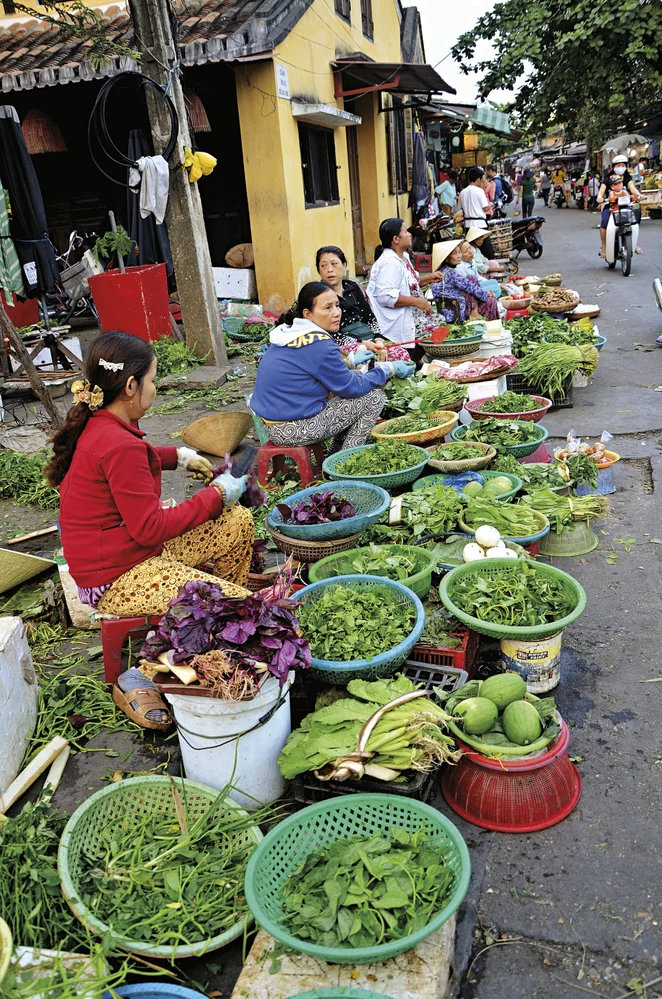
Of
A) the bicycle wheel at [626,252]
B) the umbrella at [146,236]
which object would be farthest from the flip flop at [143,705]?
the bicycle wheel at [626,252]

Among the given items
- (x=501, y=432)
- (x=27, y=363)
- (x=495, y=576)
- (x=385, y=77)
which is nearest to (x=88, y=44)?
(x=385, y=77)

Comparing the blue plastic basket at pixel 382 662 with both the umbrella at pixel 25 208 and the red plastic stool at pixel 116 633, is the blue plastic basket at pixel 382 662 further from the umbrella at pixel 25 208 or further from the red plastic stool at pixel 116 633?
the umbrella at pixel 25 208

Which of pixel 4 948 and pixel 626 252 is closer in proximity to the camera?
pixel 4 948

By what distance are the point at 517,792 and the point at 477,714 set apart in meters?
0.28

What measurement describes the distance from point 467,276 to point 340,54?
329 inches

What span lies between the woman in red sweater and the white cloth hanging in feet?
16.8

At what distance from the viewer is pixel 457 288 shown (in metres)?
7.62

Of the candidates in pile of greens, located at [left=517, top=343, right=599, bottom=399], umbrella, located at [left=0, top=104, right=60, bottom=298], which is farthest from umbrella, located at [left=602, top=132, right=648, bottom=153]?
umbrella, located at [left=0, top=104, right=60, bottom=298]

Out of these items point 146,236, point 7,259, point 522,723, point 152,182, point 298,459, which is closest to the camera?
point 522,723

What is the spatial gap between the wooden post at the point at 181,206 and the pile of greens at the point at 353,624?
596 cm

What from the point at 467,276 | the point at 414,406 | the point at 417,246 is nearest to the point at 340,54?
the point at 417,246

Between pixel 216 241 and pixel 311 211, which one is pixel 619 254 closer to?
pixel 311 211

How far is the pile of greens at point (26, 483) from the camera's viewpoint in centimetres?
546

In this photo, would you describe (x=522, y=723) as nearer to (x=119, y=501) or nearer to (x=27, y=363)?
(x=119, y=501)
